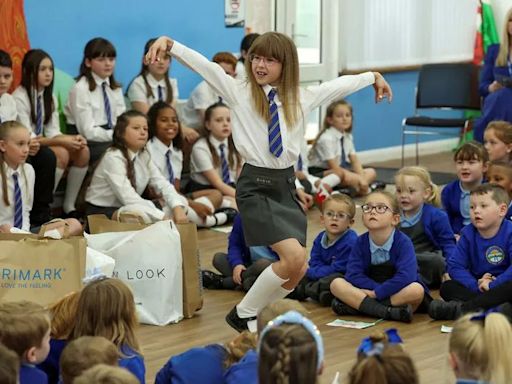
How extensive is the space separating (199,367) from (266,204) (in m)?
1.35

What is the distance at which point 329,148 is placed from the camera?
323 inches

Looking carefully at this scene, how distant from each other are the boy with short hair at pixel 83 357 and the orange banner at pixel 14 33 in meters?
4.37

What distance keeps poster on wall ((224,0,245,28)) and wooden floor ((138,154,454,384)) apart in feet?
11.7

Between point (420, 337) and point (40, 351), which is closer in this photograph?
point (40, 351)

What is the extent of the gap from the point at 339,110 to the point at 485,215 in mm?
3472

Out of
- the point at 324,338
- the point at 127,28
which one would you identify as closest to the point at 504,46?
the point at 127,28

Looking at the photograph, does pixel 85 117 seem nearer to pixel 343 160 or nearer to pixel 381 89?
pixel 343 160

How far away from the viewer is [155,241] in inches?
187

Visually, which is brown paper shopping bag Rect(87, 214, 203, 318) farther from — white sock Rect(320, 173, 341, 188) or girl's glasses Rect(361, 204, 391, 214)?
white sock Rect(320, 173, 341, 188)

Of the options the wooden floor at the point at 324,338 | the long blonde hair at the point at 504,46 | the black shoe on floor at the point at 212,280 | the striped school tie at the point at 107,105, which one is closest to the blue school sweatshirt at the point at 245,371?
the wooden floor at the point at 324,338

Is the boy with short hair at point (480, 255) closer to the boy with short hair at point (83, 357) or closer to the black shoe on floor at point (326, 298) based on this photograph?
the black shoe on floor at point (326, 298)

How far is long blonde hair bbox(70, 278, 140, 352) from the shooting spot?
10.5 ft

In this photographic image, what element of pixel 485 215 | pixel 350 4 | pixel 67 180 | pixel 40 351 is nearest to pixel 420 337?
pixel 485 215

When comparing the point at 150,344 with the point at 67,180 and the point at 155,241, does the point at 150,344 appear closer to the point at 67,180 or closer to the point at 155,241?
the point at 155,241
